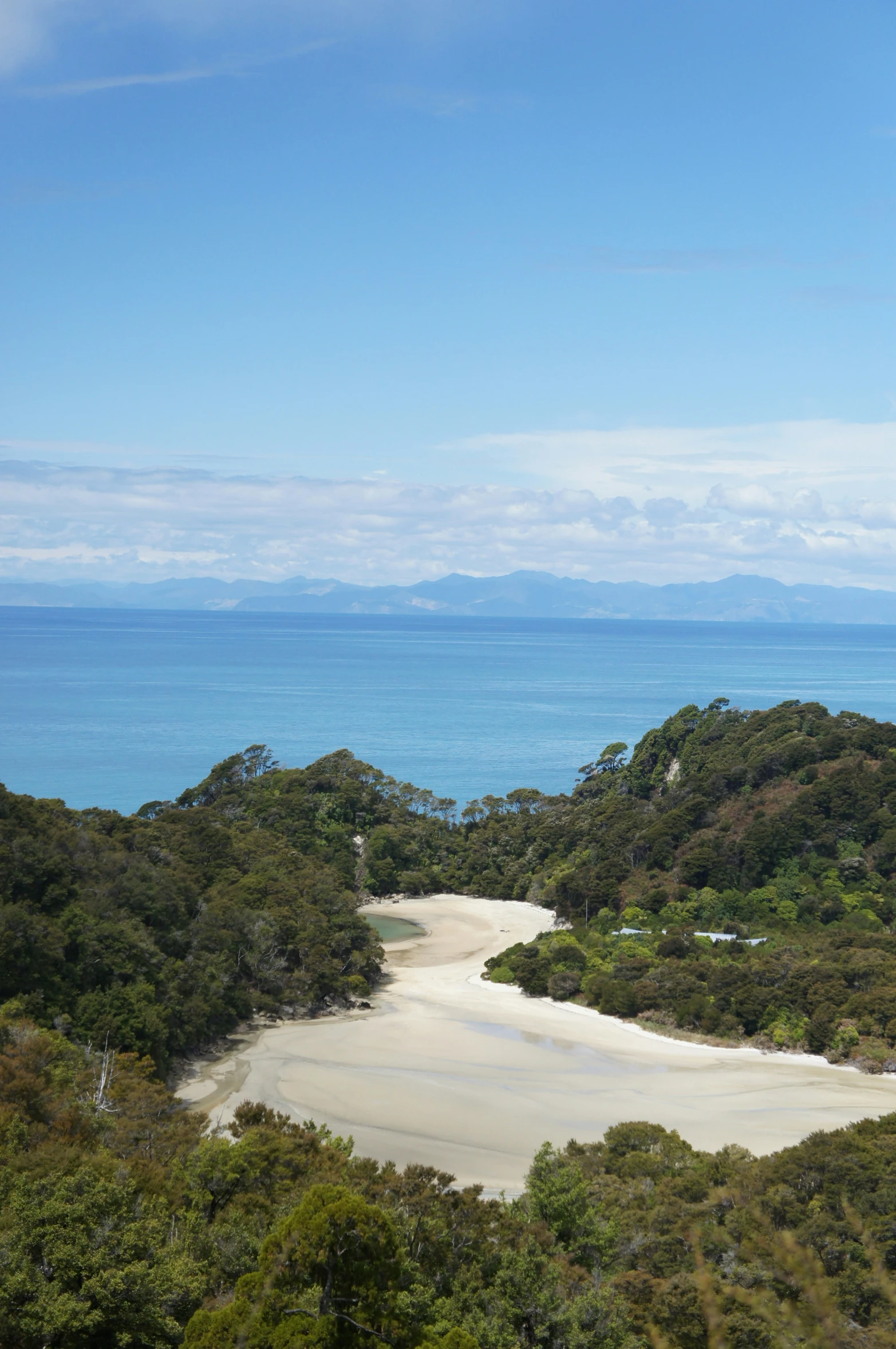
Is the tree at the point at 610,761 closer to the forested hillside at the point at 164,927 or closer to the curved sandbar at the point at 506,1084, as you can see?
the forested hillside at the point at 164,927

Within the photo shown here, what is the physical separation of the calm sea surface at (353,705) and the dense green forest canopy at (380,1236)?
160ft

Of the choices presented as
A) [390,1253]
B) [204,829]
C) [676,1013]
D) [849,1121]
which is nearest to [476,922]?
[204,829]

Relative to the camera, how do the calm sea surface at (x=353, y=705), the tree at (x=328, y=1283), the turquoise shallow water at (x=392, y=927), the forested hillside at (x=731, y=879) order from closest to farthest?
the tree at (x=328, y=1283) → the forested hillside at (x=731, y=879) → the turquoise shallow water at (x=392, y=927) → the calm sea surface at (x=353, y=705)

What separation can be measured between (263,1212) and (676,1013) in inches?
754

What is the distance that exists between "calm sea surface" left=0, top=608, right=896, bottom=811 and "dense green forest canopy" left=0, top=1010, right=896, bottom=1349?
48697 millimetres

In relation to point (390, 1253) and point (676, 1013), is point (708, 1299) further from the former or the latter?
point (676, 1013)

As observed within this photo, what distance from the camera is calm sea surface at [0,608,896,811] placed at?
7456 centimetres

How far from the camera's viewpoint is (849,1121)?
70.6 ft

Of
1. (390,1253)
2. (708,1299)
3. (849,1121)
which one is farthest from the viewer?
(849,1121)

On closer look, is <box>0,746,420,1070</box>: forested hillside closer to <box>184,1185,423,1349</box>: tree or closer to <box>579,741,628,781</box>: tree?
<box>184,1185,423,1349</box>: tree

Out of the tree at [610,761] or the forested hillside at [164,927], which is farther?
the tree at [610,761]

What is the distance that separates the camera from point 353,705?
110312 mm

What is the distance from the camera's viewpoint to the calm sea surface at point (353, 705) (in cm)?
7456

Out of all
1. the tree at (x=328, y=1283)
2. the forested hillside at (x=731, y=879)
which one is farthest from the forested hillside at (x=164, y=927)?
the tree at (x=328, y=1283)
